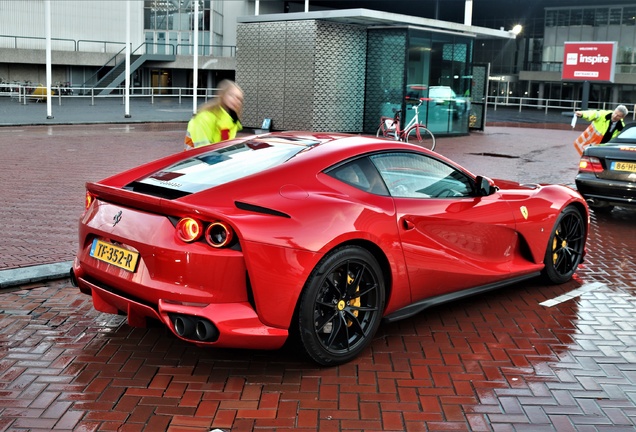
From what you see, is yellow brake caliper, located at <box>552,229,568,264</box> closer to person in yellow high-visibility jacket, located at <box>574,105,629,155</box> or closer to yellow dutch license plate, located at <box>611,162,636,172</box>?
yellow dutch license plate, located at <box>611,162,636,172</box>

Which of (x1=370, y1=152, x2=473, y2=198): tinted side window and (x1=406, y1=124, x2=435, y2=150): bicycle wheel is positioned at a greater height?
(x1=370, y1=152, x2=473, y2=198): tinted side window

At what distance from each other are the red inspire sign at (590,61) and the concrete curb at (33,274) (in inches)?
1572

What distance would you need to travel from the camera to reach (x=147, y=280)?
4.14 m

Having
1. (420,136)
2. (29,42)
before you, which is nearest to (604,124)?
(420,136)

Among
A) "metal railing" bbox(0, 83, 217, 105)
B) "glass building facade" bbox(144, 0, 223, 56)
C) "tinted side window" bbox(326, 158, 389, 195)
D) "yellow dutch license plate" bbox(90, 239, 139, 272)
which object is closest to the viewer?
"yellow dutch license plate" bbox(90, 239, 139, 272)

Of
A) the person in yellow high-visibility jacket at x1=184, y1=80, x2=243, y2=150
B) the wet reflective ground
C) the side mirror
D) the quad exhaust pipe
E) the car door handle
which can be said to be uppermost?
the person in yellow high-visibility jacket at x1=184, y1=80, x2=243, y2=150

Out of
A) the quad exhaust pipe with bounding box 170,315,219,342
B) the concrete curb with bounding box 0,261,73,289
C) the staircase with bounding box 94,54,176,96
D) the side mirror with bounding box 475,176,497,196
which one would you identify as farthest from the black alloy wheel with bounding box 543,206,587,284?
the staircase with bounding box 94,54,176,96

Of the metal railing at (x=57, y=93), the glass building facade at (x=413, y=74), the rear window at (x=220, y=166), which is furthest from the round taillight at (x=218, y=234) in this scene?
the metal railing at (x=57, y=93)

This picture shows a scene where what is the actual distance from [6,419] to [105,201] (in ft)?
4.82

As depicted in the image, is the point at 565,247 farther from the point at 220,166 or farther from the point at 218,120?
the point at 218,120

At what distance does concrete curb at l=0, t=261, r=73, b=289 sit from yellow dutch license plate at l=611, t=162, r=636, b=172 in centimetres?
693

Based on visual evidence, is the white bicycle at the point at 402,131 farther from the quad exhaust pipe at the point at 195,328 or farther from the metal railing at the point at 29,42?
the metal railing at the point at 29,42

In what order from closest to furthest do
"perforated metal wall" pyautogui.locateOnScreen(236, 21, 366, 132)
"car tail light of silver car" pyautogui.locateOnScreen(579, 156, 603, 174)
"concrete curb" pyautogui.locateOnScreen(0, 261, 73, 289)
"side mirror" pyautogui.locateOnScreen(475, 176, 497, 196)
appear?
"side mirror" pyautogui.locateOnScreen(475, 176, 497, 196), "concrete curb" pyautogui.locateOnScreen(0, 261, 73, 289), "car tail light of silver car" pyautogui.locateOnScreen(579, 156, 603, 174), "perforated metal wall" pyautogui.locateOnScreen(236, 21, 366, 132)

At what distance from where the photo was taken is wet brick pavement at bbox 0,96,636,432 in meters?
3.77
